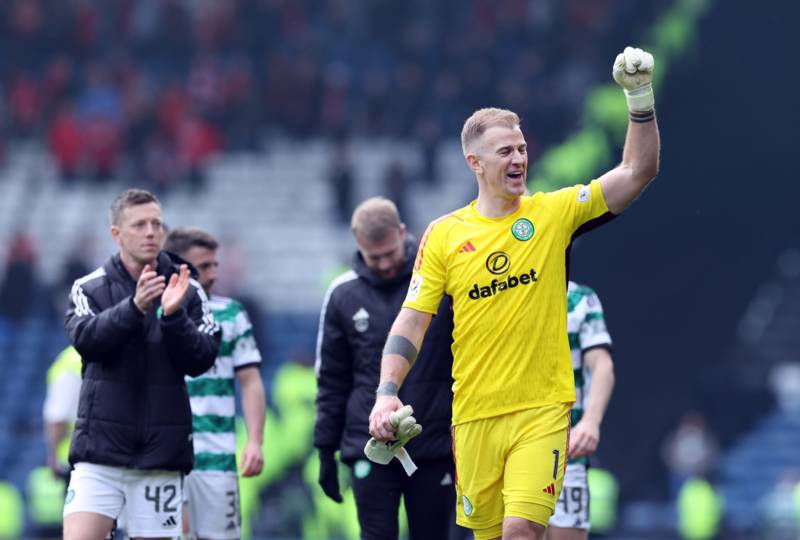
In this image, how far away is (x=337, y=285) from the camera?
7934 millimetres

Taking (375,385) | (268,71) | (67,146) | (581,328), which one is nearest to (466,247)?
(375,385)

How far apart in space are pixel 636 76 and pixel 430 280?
123 cm

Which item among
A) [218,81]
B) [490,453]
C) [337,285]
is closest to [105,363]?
[337,285]

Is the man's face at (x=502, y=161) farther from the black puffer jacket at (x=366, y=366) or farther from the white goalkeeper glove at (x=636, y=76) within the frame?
the black puffer jacket at (x=366, y=366)

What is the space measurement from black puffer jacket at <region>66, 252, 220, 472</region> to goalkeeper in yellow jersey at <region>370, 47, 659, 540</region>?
3.81 feet

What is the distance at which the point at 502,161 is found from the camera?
639cm

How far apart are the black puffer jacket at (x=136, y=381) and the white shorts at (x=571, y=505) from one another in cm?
200

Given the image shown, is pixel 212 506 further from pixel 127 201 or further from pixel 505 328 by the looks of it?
pixel 505 328

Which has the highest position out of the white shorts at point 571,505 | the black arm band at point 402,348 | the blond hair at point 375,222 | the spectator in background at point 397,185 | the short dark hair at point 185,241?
the spectator in background at point 397,185

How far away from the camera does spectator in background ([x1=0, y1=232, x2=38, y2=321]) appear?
770 inches

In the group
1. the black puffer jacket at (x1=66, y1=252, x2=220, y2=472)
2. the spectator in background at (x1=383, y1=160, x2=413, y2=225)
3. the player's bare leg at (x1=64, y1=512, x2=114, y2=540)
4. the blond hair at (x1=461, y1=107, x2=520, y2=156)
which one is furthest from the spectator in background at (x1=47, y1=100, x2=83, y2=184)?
the blond hair at (x1=461, y1=107, x2=520, y2=156)

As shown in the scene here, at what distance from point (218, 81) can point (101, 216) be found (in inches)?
102

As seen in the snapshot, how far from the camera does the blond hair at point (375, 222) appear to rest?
763cm

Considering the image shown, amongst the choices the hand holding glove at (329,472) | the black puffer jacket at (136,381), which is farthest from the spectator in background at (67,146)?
the black puffer jacket at (136,381)
